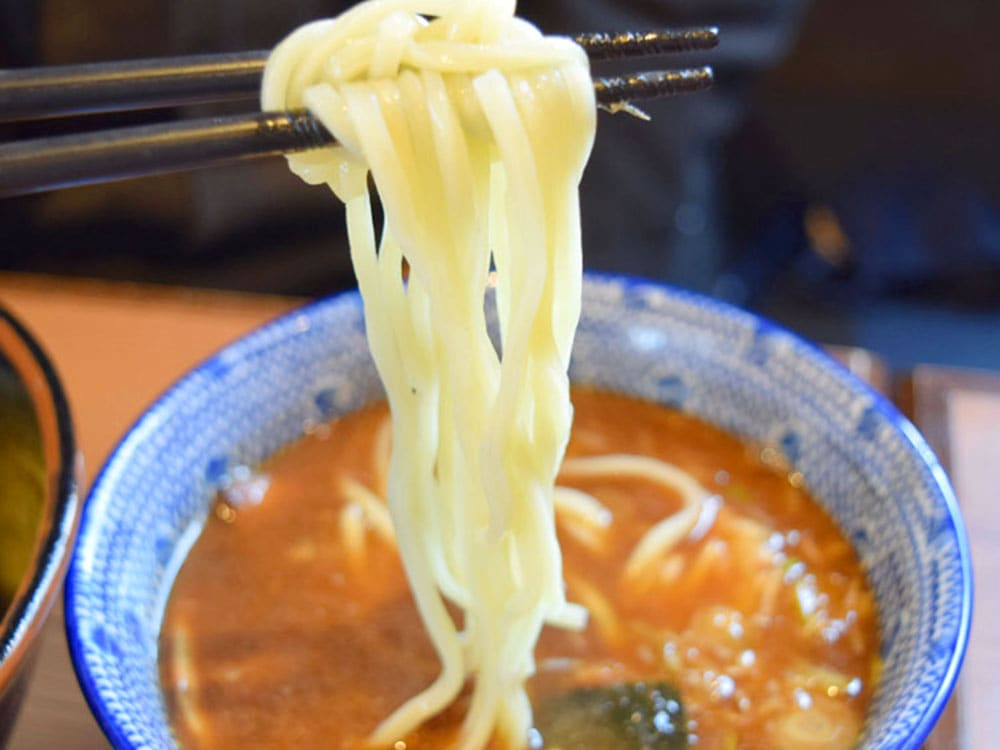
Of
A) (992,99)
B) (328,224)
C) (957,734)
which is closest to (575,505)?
(957,734)

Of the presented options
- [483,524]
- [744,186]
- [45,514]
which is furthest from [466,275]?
[744,186]

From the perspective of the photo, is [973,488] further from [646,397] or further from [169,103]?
[169,103]

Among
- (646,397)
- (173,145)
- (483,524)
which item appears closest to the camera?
(173,145)

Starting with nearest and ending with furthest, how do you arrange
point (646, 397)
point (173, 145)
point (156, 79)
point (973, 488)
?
point (173, 145) < point (156, 79) < point (973, 488) < point (646, 397)

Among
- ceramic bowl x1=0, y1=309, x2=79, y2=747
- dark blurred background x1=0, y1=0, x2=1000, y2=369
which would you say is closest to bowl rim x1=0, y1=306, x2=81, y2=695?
ceramic bowl x1=0, y1=309, x2=79, y2=747

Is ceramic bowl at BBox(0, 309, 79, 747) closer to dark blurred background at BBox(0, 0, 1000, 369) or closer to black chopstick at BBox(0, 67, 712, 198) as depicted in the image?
black chopstick at BBox(0, 67, 712, 198)

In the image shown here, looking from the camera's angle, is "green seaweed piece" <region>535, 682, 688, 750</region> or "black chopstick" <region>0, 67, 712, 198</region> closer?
"black chopstick" <region>0, 67, 712, 198</region>

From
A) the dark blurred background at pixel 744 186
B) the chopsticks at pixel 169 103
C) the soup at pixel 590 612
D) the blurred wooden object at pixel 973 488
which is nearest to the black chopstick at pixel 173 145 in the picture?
the chopsticks at pixel 169 103
